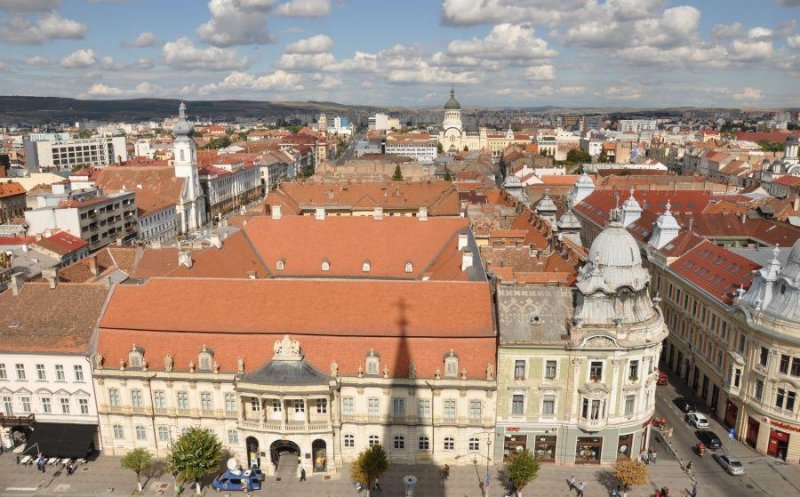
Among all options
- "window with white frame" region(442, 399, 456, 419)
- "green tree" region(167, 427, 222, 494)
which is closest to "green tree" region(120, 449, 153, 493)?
"green tree" region(167, 427, 222, 494)

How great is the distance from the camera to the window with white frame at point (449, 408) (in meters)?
54.3

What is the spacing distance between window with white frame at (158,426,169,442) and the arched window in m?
23.3

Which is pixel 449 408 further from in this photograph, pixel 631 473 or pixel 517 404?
pixel 631 473

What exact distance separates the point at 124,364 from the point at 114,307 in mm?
5883

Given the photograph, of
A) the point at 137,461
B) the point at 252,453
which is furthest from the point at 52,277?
the point at 252,453

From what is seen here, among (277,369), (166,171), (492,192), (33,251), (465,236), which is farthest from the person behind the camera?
(166,171)

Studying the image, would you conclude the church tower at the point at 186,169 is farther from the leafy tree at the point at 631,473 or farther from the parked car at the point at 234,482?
the leafy tree at the point at 631,473

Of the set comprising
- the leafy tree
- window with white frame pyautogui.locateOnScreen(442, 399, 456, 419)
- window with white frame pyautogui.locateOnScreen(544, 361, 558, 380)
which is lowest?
the leafy tree

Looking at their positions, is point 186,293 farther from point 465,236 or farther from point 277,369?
point 465,236

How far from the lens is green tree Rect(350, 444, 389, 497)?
49.6 meters

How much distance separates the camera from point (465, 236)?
74812 millimetres

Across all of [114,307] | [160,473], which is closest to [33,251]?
[114,307]

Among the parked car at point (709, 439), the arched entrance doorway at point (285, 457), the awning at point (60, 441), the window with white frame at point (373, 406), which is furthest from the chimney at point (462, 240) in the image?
the awning at point (60, 441)

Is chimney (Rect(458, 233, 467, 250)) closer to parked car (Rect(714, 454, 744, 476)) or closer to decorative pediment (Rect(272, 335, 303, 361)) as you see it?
decorative pediment (Rect(272, 335, 303, 361))
